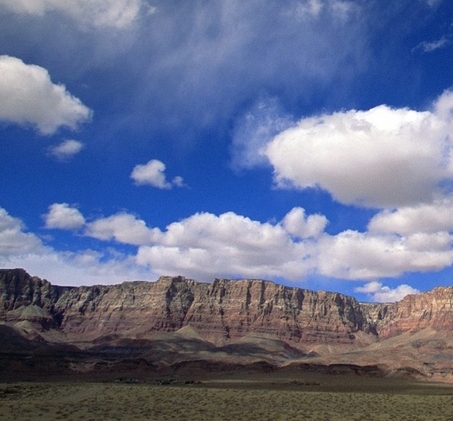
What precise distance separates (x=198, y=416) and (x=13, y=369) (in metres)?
105

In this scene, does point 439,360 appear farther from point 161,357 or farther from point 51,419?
point 51,419

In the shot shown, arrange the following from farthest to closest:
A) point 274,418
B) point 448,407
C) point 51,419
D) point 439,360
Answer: point 439,360 < point 448,407 < point 274,418 < point 51,419

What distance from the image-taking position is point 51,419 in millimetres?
32781

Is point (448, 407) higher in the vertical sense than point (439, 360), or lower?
lower

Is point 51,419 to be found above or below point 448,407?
below

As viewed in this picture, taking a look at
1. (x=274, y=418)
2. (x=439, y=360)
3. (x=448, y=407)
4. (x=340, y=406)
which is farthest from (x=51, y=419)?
(x=439, y=360)

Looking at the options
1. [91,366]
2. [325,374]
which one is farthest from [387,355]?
[91,366]

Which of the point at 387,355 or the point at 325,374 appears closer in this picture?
the point at 325,374

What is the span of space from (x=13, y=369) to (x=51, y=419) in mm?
104617

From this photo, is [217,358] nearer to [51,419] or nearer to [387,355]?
[387,355]

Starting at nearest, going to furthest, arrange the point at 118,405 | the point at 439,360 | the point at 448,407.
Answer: the point at 118,405 < the point at 448,407 < the point at 439,360

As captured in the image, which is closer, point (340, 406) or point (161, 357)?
point (340, 406)

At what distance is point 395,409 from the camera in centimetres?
4344

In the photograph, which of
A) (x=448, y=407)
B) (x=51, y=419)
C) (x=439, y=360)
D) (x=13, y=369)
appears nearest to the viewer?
(x=51, y=419)
